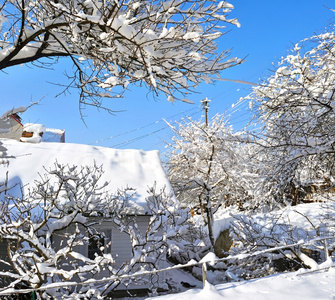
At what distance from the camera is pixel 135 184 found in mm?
14133

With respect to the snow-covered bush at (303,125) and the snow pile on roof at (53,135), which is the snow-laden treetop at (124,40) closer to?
the snow-covered bush at (303,125)

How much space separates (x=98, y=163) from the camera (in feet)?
50.5

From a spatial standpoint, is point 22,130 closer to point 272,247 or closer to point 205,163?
point 205,163

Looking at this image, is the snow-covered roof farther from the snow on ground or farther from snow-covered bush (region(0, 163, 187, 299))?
the snow on ground

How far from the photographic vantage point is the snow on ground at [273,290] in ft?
15.3

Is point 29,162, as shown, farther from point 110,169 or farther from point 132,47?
point 132,47

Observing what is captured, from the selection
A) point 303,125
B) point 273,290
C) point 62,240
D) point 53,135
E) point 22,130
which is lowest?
point 273,290

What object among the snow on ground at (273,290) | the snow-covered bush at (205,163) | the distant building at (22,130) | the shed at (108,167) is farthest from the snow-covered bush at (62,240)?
the snow-covered bush at (205,163)

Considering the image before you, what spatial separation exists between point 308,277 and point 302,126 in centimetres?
365

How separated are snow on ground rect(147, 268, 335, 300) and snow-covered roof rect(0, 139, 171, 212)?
750cm

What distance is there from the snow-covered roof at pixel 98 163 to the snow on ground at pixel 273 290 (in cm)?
750

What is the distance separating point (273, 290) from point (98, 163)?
37.8 ft

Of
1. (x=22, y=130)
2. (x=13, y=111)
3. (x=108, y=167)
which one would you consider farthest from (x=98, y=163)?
(x=22, y=130)

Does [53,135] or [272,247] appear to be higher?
[53,135]
